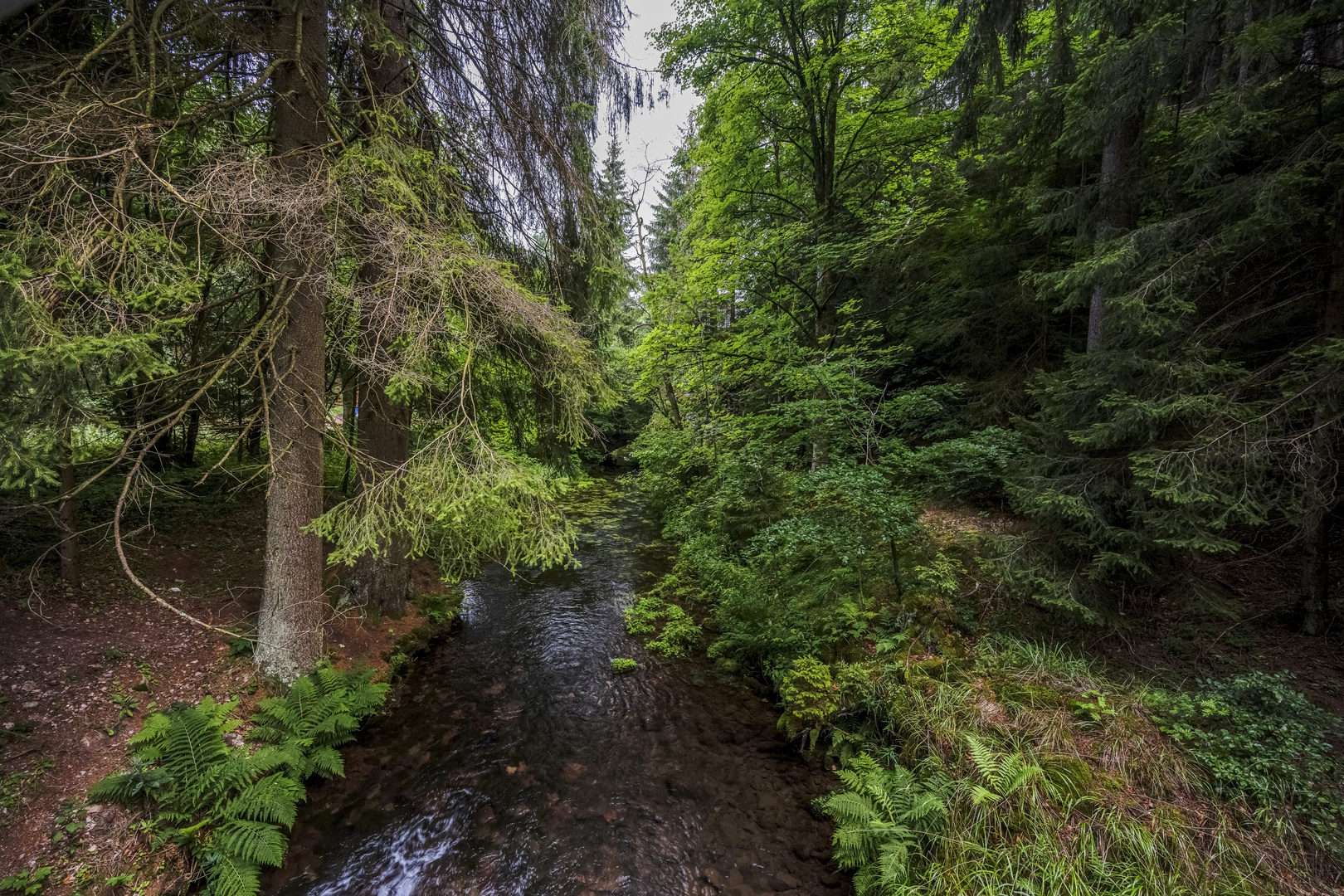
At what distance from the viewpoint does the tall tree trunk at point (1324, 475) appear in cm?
325

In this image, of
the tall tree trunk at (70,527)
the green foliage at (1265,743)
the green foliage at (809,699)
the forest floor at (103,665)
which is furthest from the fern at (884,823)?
the tall tree trunk at (70,527)

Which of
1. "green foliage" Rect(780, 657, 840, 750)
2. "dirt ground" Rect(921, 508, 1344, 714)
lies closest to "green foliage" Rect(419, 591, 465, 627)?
"green foliage" Rect(780, 657, 840, 750)

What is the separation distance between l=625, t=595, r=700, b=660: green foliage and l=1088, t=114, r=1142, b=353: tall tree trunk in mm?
6081

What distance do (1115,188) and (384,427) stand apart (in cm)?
879

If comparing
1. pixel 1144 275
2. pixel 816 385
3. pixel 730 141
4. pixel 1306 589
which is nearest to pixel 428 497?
pixel 816 385

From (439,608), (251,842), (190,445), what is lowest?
(251,842)

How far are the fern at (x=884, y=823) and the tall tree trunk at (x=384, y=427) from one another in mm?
4705

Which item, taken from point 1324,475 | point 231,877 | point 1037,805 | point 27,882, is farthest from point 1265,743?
point 27,882

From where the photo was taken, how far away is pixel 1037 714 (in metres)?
3.83

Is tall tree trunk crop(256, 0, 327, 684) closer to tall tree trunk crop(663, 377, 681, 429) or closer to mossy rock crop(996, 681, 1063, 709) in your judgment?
mossy rock crop(996, 681, 1063, 709)

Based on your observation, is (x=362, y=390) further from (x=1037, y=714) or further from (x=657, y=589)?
(x=1037, y=714)

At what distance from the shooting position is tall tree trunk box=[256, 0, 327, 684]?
4.17 meters

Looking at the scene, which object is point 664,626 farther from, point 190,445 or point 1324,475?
point 190,445

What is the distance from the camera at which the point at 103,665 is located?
401 centimetres
